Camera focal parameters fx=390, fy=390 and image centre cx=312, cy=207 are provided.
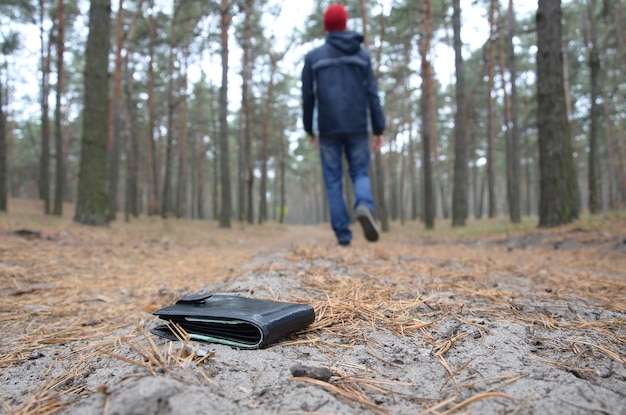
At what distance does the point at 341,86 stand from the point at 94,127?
5203mm

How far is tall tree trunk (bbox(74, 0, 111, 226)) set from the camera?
713cm

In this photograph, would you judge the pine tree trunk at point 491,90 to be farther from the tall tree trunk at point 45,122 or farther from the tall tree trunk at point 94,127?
the tall tree trunk at point 45,122

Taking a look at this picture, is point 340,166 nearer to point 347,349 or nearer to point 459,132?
point 347,349

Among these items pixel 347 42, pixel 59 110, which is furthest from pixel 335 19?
pixel 59 110

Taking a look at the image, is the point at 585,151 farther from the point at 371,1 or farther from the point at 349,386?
the point at 349,386

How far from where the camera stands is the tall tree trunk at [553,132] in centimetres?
655

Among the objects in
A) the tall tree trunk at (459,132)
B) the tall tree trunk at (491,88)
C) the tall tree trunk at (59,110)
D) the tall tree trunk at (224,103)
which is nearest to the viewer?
the tall tree trunk at (459,132)

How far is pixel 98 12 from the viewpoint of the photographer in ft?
24.0

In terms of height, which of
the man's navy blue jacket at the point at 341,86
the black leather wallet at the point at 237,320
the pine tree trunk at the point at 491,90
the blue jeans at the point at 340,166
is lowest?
the black leather wallet at the point at 237,320

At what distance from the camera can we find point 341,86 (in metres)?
4.32

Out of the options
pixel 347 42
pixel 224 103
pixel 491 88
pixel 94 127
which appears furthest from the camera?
pixel 491 88

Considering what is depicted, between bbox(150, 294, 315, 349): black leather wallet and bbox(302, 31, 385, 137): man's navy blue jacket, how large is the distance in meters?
3.18

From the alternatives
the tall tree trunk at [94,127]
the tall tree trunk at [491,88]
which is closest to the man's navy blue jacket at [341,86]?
the tall tree trunk at [94,127]

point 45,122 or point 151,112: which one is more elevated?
point 151,112
